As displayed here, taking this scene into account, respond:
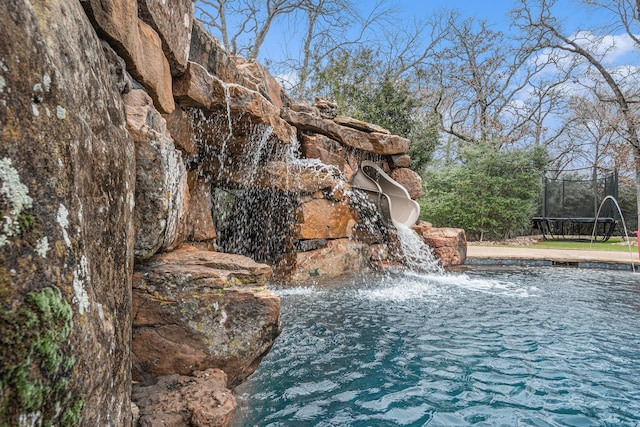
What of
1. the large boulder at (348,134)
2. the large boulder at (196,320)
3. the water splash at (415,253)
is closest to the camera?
the large boulder at (196,320)

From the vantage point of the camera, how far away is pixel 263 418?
6.30 ft

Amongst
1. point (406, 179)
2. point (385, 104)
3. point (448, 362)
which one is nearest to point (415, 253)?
point (406, 179)

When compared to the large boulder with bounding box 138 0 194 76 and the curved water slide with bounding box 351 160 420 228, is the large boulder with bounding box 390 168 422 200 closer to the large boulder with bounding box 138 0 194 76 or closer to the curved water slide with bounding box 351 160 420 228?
the curved water slide with bounding box 351 160 420 228

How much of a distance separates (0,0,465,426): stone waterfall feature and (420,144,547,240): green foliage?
28.7 ft

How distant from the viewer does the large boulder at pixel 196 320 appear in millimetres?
1771

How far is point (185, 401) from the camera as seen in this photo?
5.14ft

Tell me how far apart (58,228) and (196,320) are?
3.22ft

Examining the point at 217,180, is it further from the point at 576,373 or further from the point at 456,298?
the point at 576,373

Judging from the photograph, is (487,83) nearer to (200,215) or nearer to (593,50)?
(593,50)

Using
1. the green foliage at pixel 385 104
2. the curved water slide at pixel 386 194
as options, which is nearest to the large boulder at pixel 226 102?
the curved water slide at pixel 386 194

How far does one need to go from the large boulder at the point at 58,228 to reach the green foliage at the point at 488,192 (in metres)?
10.9

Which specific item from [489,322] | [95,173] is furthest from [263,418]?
[489,322]

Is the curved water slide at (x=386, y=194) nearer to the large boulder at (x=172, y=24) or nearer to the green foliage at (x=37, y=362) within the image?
the large boulder at (x=172, y=24)

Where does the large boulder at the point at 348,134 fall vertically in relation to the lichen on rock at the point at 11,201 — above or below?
above
